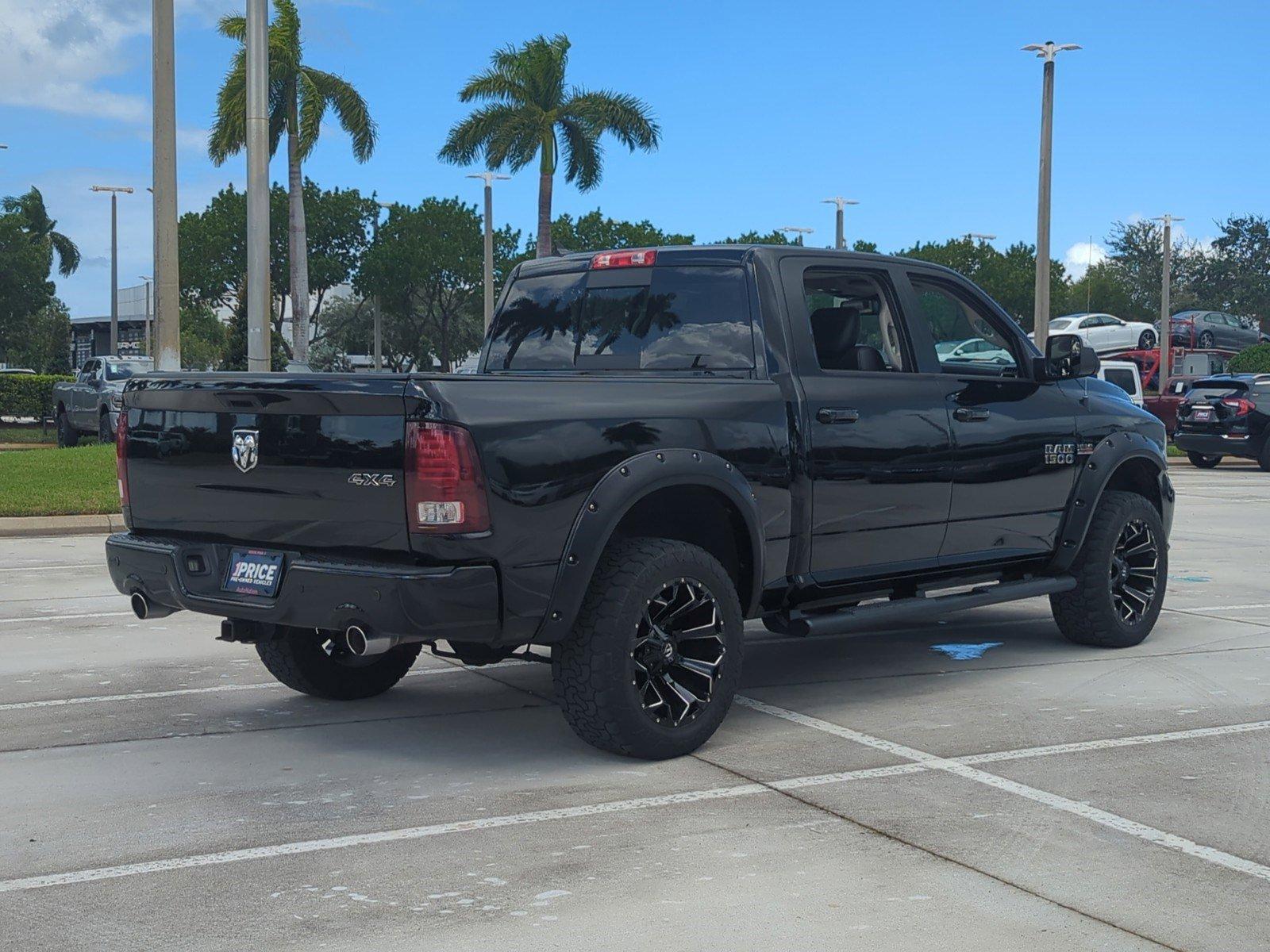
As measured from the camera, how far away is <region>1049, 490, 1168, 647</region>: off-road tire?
809 cm

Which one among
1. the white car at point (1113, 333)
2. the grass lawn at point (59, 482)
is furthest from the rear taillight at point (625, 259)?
the white car at point (1113, 333)

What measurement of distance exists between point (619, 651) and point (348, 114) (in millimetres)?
39579

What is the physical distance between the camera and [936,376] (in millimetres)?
7152

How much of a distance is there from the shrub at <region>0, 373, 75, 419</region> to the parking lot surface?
1284 inches

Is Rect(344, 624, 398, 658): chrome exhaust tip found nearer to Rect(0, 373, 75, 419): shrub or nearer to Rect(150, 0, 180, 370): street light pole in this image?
Rect(150, 0, 180, 370): street light pole

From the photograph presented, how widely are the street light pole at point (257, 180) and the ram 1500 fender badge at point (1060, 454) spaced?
1017 centimetres

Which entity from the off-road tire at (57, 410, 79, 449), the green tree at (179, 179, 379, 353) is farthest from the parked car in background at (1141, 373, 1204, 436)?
the green tree at (179, 179, 379, 353)

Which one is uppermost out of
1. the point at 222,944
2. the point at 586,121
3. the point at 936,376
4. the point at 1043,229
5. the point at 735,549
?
the point at 586,121

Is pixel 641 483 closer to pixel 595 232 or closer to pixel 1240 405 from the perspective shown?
pixel 1240 405

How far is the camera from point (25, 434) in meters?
36.1

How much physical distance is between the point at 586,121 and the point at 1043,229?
20.0m

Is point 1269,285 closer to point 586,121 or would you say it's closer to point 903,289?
point 586,121

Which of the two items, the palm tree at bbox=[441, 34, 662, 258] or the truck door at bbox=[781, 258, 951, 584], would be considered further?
the palm tree at bbox=[441, 34, 662, 258]

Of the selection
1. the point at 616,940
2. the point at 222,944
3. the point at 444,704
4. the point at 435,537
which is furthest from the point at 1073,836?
the point at 444,704
